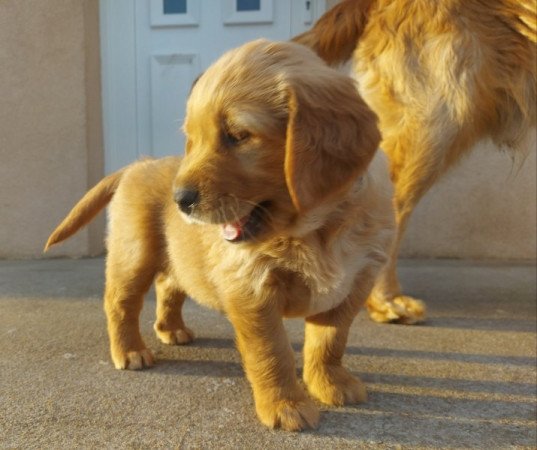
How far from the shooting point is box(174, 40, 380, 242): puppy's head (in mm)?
1498

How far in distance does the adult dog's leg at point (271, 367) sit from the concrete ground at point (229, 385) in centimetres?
4

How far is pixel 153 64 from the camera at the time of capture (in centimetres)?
447

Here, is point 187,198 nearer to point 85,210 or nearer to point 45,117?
point 85,210

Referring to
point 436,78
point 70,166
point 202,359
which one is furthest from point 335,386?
point 70,166

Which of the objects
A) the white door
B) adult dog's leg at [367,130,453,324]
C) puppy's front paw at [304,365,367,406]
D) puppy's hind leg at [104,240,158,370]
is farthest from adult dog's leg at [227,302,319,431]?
the white door

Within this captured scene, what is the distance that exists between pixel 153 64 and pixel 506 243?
3.05 metres

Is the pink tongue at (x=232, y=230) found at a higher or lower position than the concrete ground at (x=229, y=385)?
higher

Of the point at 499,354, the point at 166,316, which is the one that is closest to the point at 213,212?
the point at 166,316

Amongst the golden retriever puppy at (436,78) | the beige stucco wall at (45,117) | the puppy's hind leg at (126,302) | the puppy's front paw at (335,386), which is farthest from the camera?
the beige stucco wall at (45,117)

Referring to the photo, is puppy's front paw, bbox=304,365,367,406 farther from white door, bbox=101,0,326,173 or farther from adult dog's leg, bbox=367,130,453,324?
white door, bbox=101,0,326,173

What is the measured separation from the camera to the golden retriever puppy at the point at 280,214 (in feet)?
4.97

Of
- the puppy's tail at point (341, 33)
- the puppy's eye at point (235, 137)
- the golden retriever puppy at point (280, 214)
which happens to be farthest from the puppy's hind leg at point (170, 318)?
the puppy's tail at point (341, 33)

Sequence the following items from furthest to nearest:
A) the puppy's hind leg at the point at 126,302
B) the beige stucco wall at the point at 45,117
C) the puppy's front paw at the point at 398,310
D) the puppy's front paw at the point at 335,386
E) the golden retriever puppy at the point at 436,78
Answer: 1. the beige stucco wall at the point at 45,117
2. the puppy's front paw at the point at 398,310
3. the golden retriever puppy at the point at 436,78
4. the puppy's hind leg at the point at 126,302
5. the puppy's front paw at the point at 335,386

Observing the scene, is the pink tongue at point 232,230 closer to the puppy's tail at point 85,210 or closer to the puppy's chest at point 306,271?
the puppy's chest at point 306,271
